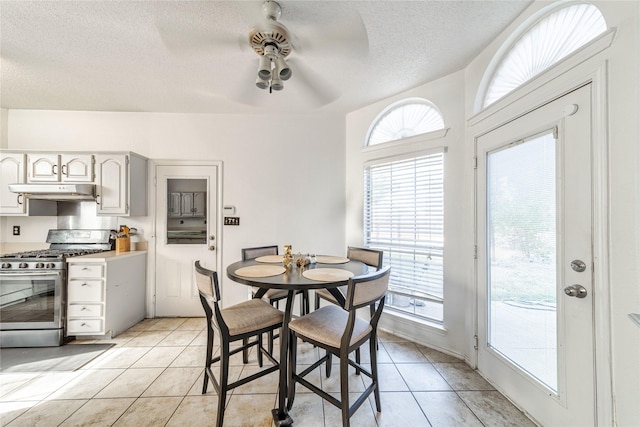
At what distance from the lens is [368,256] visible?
229 centimetres

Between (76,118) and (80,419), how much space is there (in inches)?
135

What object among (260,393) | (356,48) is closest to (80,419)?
(260,393)

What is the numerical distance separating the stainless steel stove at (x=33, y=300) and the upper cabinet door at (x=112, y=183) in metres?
0.65

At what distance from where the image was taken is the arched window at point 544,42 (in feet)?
4.29

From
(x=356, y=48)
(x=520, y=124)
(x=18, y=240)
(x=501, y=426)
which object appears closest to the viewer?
(x=501, y=426)

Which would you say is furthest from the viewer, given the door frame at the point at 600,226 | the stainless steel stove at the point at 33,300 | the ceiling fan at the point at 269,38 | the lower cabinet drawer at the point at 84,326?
the lower cabinet drawer at the point at 84,326

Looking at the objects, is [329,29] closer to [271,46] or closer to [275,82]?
[271,46]

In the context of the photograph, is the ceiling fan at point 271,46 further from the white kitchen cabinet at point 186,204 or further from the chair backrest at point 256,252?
the white kitchen cabinet at point 186,204

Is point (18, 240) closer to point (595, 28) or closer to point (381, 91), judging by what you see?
point (381, 91)

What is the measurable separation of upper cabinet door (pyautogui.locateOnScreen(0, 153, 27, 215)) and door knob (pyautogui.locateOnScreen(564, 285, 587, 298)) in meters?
5.13

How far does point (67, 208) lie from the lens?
2982mm

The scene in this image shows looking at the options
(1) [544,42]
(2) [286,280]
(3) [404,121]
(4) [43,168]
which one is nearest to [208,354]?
(2) [286,280]

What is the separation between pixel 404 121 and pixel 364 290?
2181 millimetres

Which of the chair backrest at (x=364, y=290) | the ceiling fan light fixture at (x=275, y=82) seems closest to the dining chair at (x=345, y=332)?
the chair backrest at (x=364, y=290)
